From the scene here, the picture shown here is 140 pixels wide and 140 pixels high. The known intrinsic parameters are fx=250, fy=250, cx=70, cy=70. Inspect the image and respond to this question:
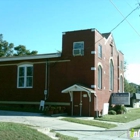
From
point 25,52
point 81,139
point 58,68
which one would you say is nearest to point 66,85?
point 58,68

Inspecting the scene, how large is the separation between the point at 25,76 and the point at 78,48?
6299 millimetres

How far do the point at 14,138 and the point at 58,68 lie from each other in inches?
611

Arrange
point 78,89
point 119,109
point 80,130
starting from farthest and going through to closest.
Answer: point 119,109
point 78,89
point 80,130

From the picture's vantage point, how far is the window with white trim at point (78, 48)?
76.7 ft

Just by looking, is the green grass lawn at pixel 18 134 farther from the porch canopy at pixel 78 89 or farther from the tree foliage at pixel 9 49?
the tree foliage at pixel 9 49

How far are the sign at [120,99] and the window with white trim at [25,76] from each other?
9.26 m

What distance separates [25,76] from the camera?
83.7 ft

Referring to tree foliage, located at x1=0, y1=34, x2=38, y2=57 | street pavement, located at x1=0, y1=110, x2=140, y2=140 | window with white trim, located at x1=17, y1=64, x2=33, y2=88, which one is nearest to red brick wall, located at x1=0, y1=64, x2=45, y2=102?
window with white trim, located at x1=17, y1=64, x2=33, y2=88

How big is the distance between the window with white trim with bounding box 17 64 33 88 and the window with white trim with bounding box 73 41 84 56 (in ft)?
16.4

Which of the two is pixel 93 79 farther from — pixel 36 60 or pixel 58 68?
pixel 36 60

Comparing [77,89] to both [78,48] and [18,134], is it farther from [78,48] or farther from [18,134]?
[18,134]

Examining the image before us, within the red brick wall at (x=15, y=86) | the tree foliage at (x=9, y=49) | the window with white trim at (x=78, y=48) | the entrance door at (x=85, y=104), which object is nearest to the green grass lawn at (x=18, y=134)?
the entrance door at (x=85, y=104)

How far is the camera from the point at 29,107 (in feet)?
80.4

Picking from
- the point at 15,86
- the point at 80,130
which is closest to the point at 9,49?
the point at 15,86
